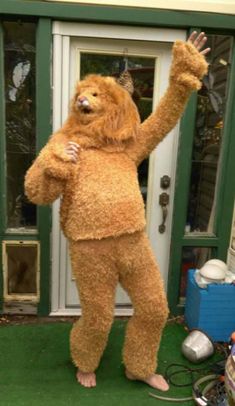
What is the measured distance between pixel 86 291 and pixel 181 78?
44.7 inches

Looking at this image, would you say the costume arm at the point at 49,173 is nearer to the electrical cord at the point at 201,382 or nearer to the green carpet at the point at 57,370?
the green carpet at the point at 57,370

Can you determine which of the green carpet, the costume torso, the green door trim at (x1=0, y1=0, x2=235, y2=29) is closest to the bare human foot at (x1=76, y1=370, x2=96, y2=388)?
the green carpet

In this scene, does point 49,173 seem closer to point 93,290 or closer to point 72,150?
point 72,150

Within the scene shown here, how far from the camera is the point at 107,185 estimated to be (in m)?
1.81

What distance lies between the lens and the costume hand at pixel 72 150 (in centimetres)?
178

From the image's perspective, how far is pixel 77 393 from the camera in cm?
212

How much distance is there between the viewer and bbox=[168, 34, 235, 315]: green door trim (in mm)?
2551

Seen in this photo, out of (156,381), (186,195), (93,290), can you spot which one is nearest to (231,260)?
(186,195)

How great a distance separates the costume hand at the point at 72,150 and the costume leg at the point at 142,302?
47 centimetres

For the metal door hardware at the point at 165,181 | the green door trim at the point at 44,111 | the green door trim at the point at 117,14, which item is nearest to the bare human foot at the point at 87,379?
the green door trim at the point at 44,111

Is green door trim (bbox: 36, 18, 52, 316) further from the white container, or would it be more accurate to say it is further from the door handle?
the white container

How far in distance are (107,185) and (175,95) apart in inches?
21.3

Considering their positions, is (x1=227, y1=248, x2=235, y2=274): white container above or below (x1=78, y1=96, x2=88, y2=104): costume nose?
below

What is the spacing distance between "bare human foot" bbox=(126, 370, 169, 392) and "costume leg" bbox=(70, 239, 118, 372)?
0.29m
